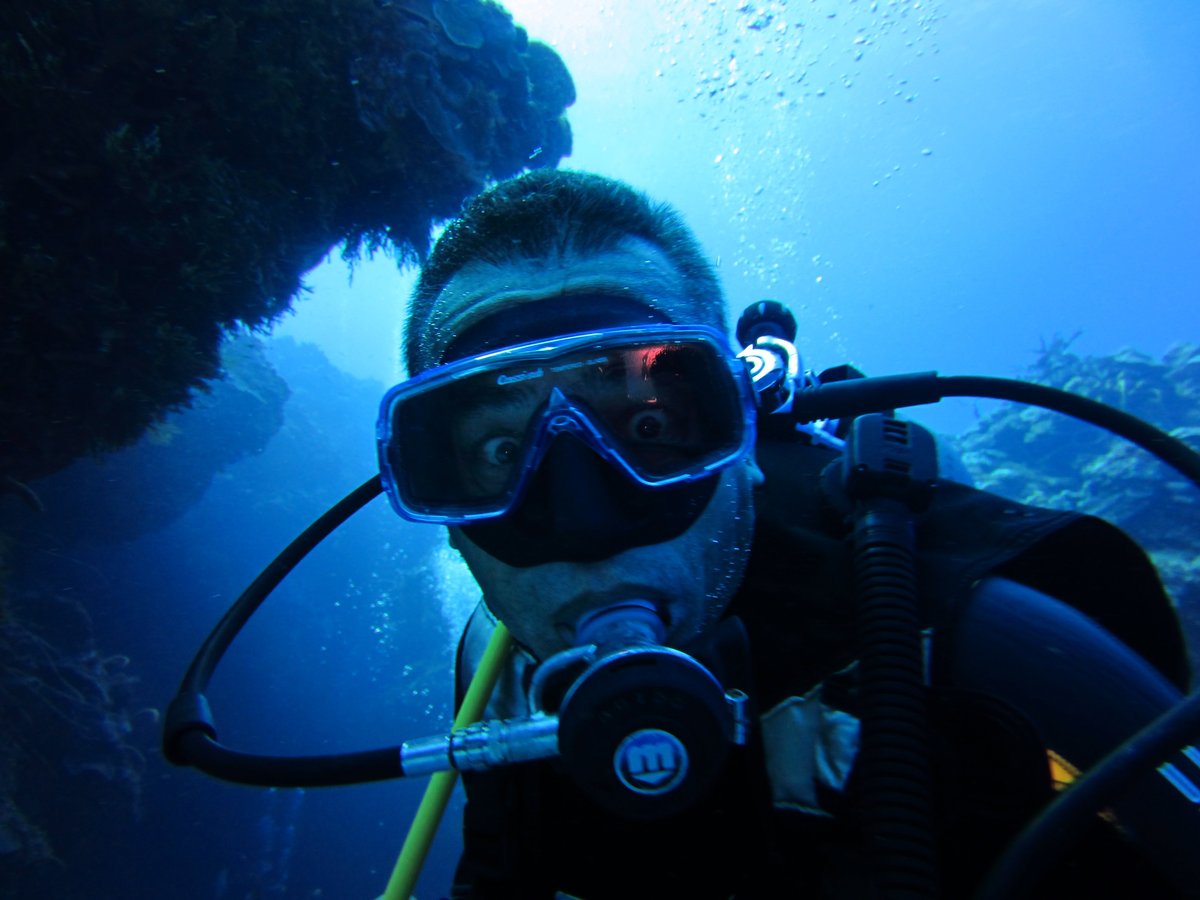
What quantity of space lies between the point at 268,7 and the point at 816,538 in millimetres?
7383

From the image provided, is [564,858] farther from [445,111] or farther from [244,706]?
[244,706]

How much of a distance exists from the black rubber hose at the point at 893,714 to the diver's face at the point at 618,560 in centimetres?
41

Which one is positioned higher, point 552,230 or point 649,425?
A: point 552,230

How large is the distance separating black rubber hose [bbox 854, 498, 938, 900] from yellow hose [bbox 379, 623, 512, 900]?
1433 millimetres

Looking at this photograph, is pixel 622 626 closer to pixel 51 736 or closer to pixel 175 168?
pixel 175 168

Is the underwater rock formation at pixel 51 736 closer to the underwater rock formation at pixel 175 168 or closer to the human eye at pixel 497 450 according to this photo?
the underwater rock formation at pixel 175 168

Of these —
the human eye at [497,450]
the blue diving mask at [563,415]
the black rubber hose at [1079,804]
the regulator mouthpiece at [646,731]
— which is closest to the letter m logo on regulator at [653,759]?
the regulator mouthpiece at [646,731]

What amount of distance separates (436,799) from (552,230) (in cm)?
238

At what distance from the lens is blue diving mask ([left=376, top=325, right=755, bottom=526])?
1889 millimetres

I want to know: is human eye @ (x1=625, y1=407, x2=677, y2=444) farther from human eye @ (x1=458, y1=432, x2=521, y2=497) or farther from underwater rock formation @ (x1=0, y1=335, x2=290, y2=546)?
underwater rock formation @ (x1=0, y1=335, x2=290, y2=546)

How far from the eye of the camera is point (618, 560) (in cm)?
169

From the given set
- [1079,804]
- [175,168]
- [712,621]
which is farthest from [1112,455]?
[175,168]

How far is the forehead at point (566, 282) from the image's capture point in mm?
2070

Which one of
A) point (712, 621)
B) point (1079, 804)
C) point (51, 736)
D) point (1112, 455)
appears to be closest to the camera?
point (1079, 804)
